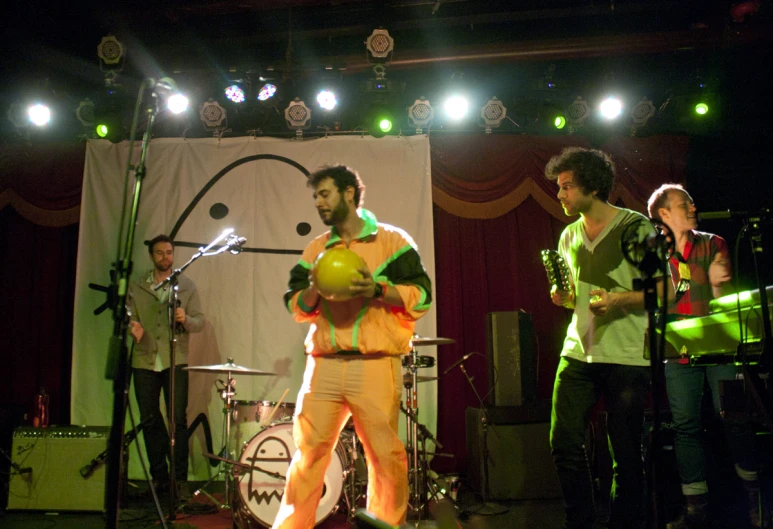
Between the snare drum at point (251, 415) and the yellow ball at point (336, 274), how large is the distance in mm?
2334

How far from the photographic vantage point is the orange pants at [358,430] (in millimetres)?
2952

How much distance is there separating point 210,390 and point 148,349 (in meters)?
1.02

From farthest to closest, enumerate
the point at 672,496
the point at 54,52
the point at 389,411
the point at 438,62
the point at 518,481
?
the point at 54,52, the point at 438,62, the point at 518,481, the point at 672,496, the point at 389,411

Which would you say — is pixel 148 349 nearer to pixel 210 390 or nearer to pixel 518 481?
pixel 210 390

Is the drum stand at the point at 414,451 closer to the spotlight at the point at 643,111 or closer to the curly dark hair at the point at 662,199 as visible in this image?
the curly dark hair at the point at 662,199

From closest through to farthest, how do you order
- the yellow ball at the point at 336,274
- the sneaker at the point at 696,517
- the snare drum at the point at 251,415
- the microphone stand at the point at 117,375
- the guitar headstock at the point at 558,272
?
the microphone stand at the point at 117,375 → the yellow ball at the point at 336,274 → the guitar headstock at the point at 558,272 → the sneaker at the point at 696,517 → the snare drum at the point at 251,415

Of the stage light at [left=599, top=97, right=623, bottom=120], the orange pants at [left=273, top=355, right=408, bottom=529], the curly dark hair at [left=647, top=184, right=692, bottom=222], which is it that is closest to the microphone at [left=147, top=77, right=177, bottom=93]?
the orange pants at [left=273, top=355, right=408, bottom=529]

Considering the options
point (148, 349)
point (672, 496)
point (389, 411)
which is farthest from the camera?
point (148, 349)

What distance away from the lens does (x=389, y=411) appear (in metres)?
3.02

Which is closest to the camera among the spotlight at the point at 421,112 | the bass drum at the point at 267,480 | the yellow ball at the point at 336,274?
the yellow ball at the point at 336,274

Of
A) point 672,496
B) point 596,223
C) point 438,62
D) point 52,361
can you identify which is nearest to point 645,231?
point 596,223

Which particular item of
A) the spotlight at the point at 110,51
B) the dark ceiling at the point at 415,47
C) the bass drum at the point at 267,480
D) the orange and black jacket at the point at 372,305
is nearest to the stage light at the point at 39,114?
the dark ceiling at the point at 415,47

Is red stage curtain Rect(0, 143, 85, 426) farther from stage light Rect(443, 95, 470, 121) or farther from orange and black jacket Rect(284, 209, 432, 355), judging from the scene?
orange and black jacket Rect(284, 209, 432, 355)

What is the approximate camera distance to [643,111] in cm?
665
